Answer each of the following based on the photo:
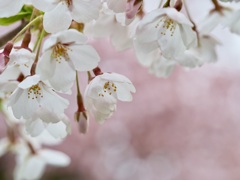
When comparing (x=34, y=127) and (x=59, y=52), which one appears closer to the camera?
(x=59, y=52)

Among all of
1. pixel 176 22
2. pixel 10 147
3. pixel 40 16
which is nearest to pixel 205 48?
pixel 176 22

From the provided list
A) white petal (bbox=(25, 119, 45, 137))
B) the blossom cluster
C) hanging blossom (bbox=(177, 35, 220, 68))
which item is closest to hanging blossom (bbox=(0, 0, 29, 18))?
the blossom cluster

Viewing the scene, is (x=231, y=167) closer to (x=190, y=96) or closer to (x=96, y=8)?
(x=190, y=96)

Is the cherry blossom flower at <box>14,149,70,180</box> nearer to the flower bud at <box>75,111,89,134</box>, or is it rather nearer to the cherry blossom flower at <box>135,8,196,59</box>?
the flower bud at <box>75,111,89,134</box>

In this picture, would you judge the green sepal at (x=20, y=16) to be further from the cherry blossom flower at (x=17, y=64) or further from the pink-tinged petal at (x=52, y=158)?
the pink-tinged petal at (x=52, y=158)

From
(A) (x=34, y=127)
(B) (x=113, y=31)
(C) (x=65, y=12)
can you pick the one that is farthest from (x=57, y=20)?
(B) (x=113, y=31)

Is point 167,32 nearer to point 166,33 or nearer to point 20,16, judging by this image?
point 166,33
